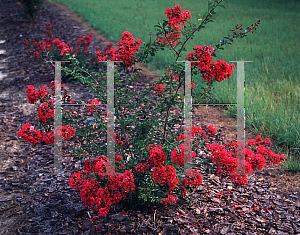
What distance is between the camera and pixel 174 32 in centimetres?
225

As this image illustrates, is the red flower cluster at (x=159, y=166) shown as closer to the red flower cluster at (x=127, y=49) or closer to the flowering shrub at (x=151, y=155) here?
the flowering shrub at (x=151, y=155)

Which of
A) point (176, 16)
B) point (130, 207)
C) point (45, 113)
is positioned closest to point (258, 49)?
point (176, 16)

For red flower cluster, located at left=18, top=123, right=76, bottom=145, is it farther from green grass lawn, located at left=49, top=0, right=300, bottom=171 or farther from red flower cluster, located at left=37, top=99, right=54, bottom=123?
green grass lawn, located at left=49, top=0, right=300, bottom=171

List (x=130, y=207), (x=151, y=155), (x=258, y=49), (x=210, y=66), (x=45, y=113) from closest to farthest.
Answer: (x=151, y=155), (x=45, y=113), (x=210, y=66), (x=130, y=207), (x=258, y=49)

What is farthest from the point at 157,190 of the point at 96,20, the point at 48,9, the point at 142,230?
the point at 48,9

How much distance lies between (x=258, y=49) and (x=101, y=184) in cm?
582

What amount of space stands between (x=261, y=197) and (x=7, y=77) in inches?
200

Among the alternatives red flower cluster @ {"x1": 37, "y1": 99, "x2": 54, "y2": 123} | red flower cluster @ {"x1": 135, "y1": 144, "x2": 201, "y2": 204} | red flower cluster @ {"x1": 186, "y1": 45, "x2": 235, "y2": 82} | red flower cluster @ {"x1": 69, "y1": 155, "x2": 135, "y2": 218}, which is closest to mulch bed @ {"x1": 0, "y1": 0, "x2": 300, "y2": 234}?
red flower cluster @ {"x1": 69, "y1": 155, "x2": 135, "y2": 218}

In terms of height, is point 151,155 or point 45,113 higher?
point 45,113

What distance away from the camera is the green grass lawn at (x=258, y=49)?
3.70 metres

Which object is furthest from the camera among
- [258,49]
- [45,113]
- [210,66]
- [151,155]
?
[258,49]

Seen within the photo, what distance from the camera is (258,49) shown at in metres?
6.64

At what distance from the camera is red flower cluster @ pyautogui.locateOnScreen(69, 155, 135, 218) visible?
1917 mm

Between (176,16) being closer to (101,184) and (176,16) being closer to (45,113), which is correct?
(45,113)
